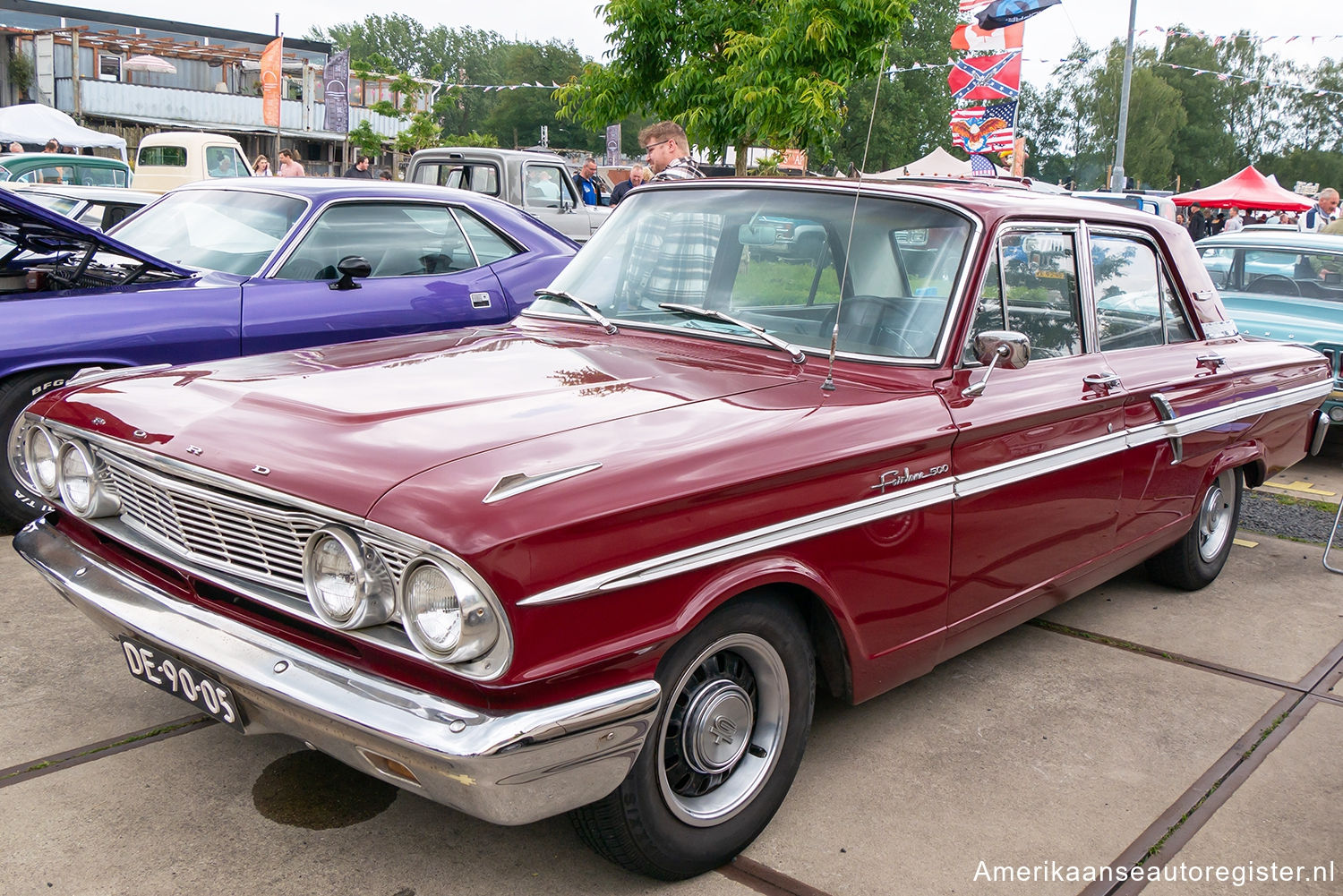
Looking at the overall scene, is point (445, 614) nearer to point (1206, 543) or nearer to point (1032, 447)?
point (1032, 447)

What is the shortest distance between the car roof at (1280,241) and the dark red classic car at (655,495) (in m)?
5.07

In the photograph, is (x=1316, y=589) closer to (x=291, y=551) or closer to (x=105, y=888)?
(x=291, y=551)

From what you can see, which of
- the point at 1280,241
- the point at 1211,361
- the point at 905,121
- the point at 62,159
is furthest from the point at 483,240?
the point at 905,121

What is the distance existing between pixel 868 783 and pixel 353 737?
154 centimetres

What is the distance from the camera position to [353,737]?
2229mm

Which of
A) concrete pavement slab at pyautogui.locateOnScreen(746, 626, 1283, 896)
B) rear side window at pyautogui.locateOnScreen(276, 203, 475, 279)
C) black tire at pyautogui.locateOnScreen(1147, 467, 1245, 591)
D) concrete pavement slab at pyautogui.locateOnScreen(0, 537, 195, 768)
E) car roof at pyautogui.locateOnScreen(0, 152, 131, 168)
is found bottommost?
concrete pavement slab at pyautogui.locateOnScreen(746, 626, 1283, 896)

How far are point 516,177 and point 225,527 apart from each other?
10690 millimetres

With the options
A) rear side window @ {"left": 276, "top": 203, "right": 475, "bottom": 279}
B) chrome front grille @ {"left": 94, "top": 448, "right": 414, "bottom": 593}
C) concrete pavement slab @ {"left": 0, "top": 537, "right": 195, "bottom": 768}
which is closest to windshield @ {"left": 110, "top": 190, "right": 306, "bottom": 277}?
rear side window @ {"left": 276, "top": 203, "right": 475, "bottom": 279}

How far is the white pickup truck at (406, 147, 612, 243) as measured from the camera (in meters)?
12.8

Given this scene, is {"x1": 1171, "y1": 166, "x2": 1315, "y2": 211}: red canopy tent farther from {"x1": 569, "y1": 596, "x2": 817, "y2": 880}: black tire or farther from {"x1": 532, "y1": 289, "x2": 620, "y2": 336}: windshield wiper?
{"x1": 569, "y1": 596, "x2": 817, "y2": 880}: black tire

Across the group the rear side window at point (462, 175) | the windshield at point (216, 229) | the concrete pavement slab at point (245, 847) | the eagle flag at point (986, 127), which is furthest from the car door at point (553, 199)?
the concrete pavement slab at point (245, 847)

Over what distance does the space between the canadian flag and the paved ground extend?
9771mm

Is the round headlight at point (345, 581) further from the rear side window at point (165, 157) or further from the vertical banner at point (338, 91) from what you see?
the vertical banner at point (338, 91)

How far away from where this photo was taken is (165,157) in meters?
17.3
